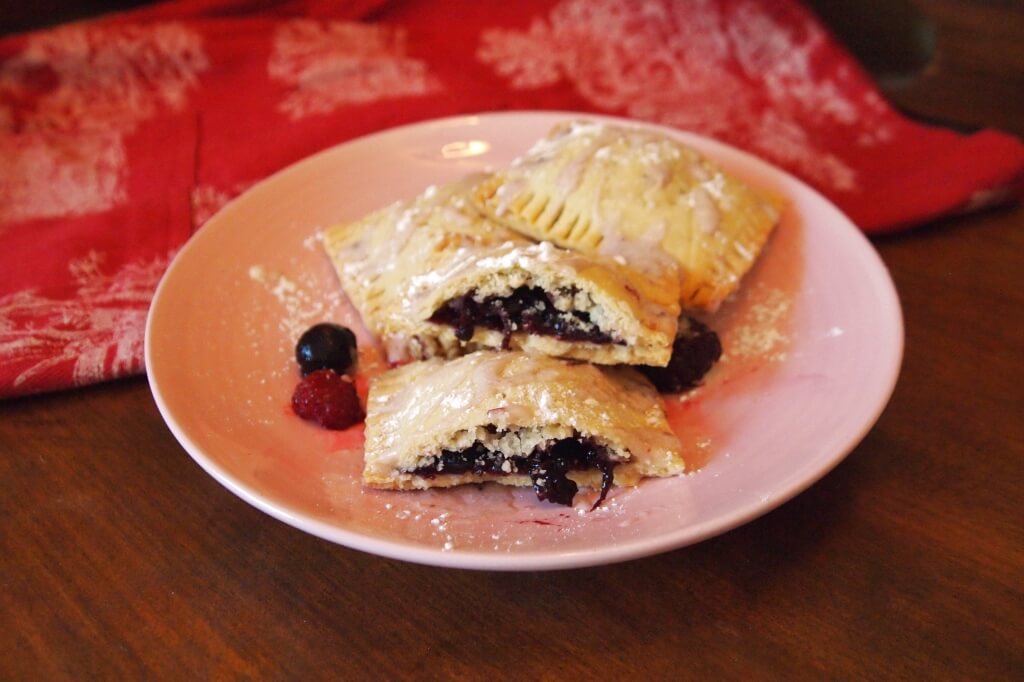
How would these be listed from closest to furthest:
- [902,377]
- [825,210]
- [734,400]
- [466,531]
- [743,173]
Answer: [466,531], [734,400], [902,377], [825,210], [743,173]

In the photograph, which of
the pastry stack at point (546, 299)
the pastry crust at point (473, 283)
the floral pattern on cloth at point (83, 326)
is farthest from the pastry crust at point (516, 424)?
the floral pattern on cloth at point (83, 326)

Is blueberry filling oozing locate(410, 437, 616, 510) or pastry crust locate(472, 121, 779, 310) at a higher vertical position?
pastry crust locate(472, 121, 779, 310)

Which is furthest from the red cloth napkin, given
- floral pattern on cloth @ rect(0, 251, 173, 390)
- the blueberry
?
the blueberry

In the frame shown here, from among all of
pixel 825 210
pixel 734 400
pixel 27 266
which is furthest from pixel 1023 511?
pixel 27 266

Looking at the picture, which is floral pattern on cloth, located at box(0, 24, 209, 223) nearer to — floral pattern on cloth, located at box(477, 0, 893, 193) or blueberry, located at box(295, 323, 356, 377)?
blueberry, located at box(295, 323, 356, 377)

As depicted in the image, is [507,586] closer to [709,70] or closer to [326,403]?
[326,403]

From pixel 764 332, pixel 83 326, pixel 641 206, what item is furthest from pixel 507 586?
pixel 83 326

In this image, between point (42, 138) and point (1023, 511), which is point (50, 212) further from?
point (1023, 511)
